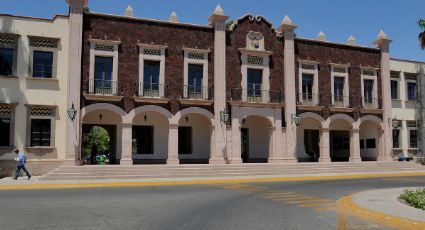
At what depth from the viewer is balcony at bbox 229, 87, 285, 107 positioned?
92.6ft

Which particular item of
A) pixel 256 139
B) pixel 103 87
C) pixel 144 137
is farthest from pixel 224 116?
pixel 103 87

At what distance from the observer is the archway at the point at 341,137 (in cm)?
3282

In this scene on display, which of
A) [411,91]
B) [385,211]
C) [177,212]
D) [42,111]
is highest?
[411,91]

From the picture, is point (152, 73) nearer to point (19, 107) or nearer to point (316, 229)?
point (19, 107)

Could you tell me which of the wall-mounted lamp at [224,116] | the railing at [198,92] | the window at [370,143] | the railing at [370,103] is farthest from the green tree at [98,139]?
the railing at [370,103]

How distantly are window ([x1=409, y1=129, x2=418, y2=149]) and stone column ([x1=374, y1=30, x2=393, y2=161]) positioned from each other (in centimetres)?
292

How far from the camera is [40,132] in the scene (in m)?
24.1

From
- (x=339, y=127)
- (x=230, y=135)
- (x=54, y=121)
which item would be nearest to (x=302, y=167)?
(x=230, y=135)

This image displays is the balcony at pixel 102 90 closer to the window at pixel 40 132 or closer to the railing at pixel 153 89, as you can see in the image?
the railing at pixel 153 89

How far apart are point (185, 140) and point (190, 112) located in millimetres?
2984

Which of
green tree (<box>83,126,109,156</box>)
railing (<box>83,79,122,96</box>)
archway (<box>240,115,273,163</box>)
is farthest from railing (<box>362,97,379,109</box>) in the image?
green tree (<box>83,126,109,156</box>)

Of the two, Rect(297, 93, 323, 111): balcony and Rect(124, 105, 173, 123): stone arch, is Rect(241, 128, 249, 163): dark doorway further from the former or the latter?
Rect(124, 105, 173, 123): stone arch

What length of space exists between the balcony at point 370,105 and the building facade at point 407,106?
78.1 inches

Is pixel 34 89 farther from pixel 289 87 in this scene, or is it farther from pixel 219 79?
pixel 289 87
